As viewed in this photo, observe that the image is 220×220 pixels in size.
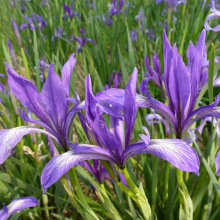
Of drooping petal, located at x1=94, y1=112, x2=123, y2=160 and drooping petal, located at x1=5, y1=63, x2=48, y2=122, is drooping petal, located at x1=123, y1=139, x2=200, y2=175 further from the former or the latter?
drooping petal, located at x1=5, y1=63, x2=48, y2=122

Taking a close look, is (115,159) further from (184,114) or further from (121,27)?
(121,27)

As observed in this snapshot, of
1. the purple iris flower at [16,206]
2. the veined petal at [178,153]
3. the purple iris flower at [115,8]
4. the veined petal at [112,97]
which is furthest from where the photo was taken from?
the purple iris flower at [115,8]

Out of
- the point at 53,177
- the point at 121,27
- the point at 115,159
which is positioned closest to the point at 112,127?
the point at 115,159

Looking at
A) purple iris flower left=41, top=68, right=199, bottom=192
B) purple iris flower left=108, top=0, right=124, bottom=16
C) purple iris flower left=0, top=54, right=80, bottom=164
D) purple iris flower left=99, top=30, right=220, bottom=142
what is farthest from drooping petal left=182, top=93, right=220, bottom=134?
purple iris flower left=108, top=0, right=124, bottom=16

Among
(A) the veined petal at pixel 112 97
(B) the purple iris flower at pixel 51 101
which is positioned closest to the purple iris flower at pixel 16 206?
(B) the purple iris flower at pixel 51 101

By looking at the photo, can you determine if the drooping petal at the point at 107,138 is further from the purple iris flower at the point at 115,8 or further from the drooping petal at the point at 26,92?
the purple iris flower at the point at 115,8
